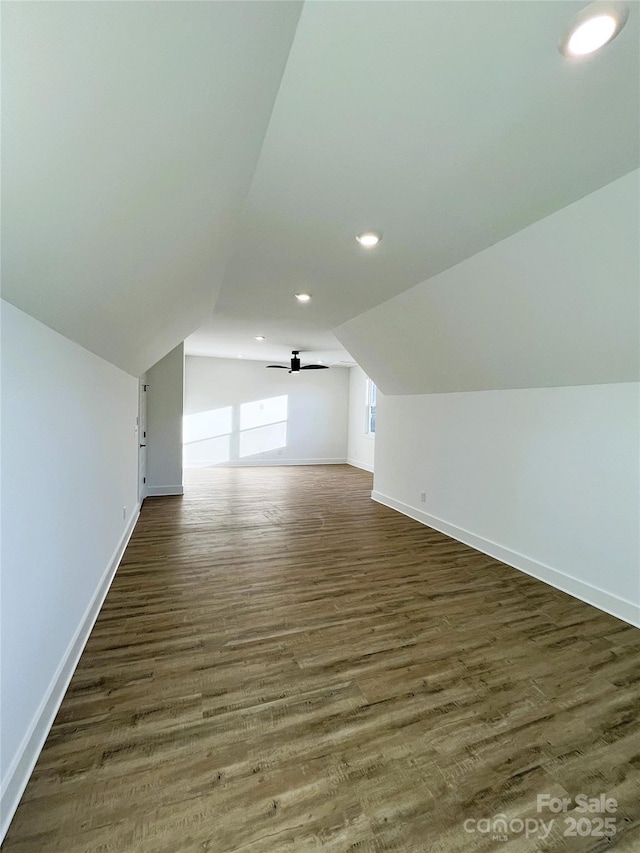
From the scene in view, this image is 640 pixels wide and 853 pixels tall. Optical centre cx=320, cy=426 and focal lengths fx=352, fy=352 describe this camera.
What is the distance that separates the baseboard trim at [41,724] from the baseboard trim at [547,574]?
340 cm

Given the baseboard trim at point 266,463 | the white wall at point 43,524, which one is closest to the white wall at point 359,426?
the baseboard trim at point 266,463

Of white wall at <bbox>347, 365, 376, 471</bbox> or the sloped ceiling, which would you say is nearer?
the sloped ceiling

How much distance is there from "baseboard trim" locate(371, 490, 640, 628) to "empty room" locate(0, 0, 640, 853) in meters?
0.03

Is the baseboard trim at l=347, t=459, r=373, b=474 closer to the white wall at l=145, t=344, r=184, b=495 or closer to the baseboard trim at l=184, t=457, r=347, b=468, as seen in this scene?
the baseboard trim at l=184, t=457, r=347, b=468

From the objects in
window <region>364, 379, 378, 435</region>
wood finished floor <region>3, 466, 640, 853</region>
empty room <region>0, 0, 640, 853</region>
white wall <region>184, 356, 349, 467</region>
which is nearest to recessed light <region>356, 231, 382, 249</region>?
empty room <region>0, 0, 640, 853</region>

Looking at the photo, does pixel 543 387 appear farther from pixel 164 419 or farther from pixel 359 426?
pixel 359 426

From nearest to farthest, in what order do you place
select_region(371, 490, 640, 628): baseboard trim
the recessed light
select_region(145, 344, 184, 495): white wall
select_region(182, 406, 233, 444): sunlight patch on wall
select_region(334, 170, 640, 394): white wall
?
select_region(334, 170, 640, 394): white wall, the recessed light, select_region(371, 490, 640, 628): baseboard trim, select_region(145, 344, 184, 495): white wall, select_region(182, 406, 233, 444): sunlight patch on wall

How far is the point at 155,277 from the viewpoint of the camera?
6.45ft

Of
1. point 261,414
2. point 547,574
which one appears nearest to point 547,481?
point 547,574

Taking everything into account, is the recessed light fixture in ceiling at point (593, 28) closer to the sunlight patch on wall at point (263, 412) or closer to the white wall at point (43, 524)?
the white wall at point (43, 524)

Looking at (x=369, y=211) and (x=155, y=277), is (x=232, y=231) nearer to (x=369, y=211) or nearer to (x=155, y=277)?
(x=155, y=277)

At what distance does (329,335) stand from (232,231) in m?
3.18

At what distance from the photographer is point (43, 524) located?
1.52 metres

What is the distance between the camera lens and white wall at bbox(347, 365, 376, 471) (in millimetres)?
8914
